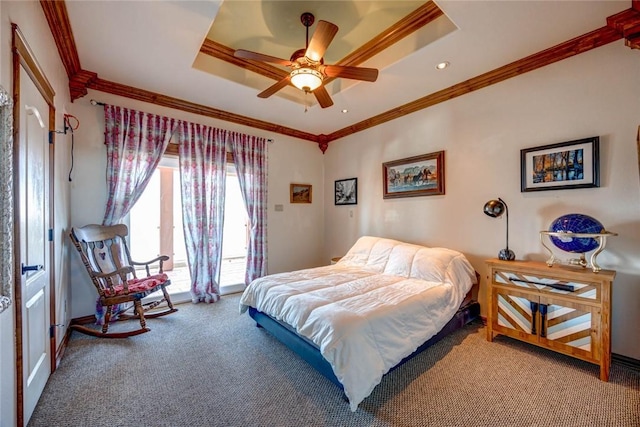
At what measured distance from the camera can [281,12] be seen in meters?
2.38

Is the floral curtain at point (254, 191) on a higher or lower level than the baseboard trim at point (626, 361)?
higher

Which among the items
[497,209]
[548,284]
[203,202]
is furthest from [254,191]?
[548,284]

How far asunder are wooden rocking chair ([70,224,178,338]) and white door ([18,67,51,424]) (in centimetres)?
67

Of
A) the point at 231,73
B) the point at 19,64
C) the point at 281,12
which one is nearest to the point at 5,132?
the point at 19,64

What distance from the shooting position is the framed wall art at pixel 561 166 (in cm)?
238

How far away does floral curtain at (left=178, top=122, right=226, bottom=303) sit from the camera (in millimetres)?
3734

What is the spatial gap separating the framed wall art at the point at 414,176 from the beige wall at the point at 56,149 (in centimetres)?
380

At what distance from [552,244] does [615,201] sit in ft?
1.91

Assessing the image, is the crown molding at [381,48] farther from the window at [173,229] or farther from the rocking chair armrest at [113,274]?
the rocking chair armrest at [113,274]

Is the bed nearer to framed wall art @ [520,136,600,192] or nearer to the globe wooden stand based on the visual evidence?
the globe wooden stand

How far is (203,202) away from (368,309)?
2.86 meters

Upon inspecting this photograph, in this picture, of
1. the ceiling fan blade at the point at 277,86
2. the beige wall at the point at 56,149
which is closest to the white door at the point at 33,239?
the beige wall at the point at 56,149

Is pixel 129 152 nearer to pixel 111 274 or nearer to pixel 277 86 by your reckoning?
pixel 111 274

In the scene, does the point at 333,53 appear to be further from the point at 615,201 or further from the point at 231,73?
the point at 615,201
